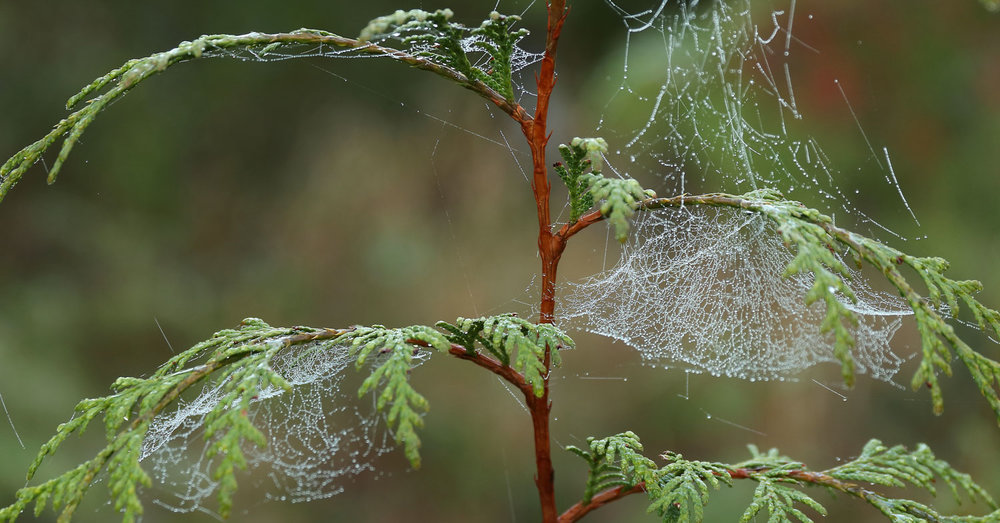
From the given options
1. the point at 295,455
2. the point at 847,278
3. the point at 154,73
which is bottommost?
the point at 295,455

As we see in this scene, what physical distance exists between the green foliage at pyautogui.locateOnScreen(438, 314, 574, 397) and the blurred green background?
263cm

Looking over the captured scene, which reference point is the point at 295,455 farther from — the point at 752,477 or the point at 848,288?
the point at 848,288

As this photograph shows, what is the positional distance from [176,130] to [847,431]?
4.71m

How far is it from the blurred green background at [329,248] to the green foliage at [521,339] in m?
2.63

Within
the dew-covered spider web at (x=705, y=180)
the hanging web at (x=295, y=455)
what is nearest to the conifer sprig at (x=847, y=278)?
the dew-covered spider web at (x=705, y=180)

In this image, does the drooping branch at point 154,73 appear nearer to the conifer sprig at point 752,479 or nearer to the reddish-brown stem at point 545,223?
the reddish-brown stem at point 545,223

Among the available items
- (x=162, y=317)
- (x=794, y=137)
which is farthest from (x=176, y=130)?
(x=794, y=137)

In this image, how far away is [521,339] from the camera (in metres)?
1.09

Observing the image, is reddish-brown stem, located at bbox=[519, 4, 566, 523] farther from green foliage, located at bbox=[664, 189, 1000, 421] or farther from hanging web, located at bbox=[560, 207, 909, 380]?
hanging web, located at bbox=[560, 207, 909, 380]

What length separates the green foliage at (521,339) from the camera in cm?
106

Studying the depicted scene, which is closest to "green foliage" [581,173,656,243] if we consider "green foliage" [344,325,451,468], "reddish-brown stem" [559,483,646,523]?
"green foliage" [344,325,451,468]

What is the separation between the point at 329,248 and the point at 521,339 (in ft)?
13.1

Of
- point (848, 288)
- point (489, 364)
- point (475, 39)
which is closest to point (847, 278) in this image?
point (848, 288)

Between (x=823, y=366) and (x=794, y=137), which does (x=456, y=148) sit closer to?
(x=794, y=137)
